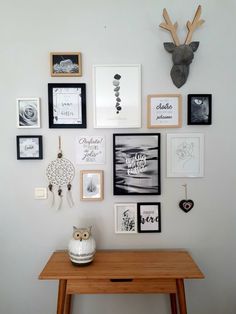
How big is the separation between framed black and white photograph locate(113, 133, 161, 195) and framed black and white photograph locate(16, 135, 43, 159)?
0.52m

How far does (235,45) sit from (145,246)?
153 centimetres

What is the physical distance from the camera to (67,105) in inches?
61.3

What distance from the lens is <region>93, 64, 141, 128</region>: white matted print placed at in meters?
1.55

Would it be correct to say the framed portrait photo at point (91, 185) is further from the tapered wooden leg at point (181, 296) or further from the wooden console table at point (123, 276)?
the tapered wooden leg at point (181, 296)

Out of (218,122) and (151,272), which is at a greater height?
(218,122)

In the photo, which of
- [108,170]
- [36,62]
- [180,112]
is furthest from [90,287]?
[36,62]

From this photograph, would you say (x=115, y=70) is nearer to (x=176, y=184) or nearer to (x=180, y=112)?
(x=180, y=112)

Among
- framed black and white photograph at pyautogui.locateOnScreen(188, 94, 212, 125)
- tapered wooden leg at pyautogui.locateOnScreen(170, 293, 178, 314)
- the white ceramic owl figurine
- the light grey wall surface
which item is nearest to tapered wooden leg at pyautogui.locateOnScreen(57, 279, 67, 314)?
Answer: the white ceramic owl figurine

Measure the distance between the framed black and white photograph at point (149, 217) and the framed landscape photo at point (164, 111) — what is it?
557 millimetres

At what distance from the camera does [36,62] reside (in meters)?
1.56

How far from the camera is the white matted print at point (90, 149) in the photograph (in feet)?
5.17

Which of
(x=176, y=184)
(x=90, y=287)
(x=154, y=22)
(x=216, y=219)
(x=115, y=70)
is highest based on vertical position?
(x=154, y=22)

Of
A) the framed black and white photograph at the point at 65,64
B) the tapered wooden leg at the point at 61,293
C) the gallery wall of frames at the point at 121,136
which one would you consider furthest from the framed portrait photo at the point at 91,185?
the framed black and white photograph at the point at 65,64

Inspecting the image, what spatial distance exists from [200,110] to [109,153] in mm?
693
